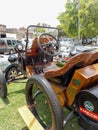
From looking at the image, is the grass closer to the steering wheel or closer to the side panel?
the side panel

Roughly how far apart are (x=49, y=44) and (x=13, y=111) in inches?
69.4

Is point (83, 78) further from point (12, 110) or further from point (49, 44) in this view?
point (49, 44)

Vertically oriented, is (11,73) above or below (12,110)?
above

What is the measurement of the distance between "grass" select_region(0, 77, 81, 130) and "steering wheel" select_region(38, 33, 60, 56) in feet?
4.00

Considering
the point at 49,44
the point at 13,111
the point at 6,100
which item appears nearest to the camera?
the point at 13,111

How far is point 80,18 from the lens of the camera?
80.9 ft

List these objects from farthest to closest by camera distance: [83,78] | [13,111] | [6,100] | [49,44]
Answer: [49,44]
[6,100]
[13,111]
[83,78]

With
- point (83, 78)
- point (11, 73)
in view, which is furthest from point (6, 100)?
point (83, 78)

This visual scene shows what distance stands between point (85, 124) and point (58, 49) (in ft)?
8.67

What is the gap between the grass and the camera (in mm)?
2887

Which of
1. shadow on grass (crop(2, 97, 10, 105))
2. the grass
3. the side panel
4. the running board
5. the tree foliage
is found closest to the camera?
the side panel

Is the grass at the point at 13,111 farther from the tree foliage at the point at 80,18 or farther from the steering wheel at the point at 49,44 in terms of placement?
the tree foliage at the point at 80,18

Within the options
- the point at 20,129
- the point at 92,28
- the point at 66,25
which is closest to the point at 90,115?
the point at 20,129

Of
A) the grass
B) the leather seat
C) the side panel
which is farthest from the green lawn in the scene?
the side panel
